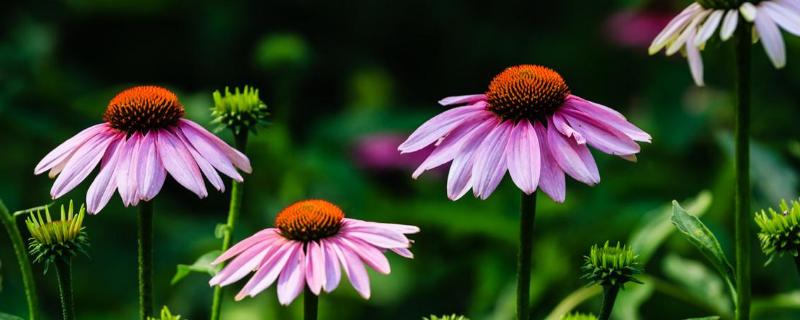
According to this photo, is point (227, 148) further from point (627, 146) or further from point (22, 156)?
point (22, 156)

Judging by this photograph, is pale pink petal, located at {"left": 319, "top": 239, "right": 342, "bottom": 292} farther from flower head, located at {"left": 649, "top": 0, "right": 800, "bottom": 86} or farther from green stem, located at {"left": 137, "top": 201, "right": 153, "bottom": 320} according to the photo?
flower head, located at {"left": 649, "top": 0, "right": 800, "bottom": 86}

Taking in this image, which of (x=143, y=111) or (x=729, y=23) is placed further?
(x=143, y=111)

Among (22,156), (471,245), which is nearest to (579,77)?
(471,245)

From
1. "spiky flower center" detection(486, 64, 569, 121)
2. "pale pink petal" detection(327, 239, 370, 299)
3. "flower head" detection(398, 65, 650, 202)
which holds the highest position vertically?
"spiky flower center" detection(486, 64, 569, 121)

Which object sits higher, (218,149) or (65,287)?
(218,149)

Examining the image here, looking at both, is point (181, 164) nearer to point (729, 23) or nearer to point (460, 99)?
point (460, 99)

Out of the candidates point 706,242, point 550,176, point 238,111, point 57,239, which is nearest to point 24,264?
point 57,239

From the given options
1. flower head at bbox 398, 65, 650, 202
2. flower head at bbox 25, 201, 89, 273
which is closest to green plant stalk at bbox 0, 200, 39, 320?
flower head at bbox 25, 201, 89, 273
